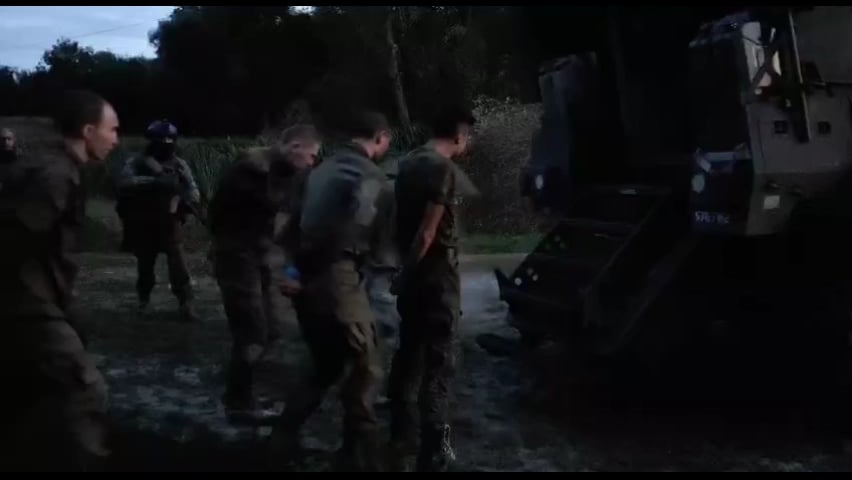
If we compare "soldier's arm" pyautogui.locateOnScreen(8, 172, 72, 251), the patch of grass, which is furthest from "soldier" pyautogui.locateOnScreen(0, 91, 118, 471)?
the patch of grass

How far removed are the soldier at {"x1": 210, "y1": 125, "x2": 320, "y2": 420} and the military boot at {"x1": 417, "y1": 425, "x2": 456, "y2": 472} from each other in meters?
1.20

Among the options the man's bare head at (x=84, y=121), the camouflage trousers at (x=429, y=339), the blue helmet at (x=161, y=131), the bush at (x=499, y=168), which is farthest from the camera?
the bush at (x=499, y=168)

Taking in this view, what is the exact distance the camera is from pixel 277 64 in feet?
61.5

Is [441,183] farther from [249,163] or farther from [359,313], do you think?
[249,163]

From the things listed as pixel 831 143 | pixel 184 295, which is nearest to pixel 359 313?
pixel 831 143

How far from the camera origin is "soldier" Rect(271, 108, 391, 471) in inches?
163

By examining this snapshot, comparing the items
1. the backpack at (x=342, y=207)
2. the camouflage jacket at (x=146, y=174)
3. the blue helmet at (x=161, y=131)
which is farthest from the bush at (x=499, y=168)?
the backpack at (x=342, y=207)

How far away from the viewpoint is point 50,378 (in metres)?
3.16

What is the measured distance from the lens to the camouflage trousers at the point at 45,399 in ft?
10.3

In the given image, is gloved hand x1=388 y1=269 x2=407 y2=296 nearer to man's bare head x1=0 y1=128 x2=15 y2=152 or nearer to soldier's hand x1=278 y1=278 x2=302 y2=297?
soldier's hand x1=278 y1=278 x2=302 y2=297

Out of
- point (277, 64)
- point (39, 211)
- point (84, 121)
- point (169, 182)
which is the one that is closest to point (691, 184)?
point (84, 121)

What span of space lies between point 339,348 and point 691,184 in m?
2.18

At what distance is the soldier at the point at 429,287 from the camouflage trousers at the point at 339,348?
424mm

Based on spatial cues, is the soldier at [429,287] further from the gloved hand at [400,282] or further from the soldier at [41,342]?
the soldier at [41,342]
